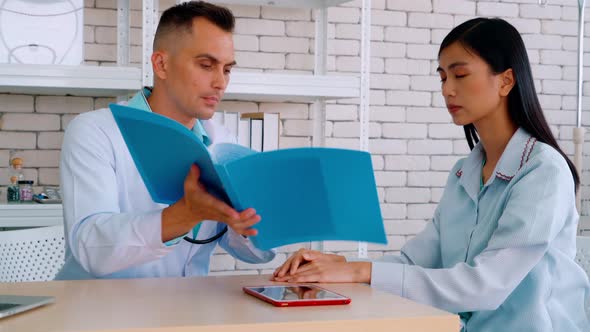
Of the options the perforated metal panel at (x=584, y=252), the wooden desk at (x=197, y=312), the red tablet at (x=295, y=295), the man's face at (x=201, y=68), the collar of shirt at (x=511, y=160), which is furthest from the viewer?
the perforated metal panel at (x=584, y=252)

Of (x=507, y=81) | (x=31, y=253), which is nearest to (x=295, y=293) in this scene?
(x=507, y=81)

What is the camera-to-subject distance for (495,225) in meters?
1.67

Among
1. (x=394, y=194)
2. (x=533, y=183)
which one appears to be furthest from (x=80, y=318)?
(x=394, y=194)

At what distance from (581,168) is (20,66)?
8.77ft

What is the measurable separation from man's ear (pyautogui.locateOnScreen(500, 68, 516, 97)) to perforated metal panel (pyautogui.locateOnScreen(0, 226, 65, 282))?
51.2 inches

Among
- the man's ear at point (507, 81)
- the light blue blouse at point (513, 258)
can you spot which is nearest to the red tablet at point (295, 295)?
the light blue blouse at point (513, 258)

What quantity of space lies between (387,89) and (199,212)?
2275 mm

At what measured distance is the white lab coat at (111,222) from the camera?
152 centimetres

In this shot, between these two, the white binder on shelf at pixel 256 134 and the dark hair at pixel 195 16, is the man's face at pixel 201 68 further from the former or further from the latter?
the white binder on shelf at pixel 256 134

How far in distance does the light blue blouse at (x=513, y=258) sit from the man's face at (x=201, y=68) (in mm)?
680

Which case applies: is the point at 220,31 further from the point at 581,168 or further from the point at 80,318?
the point at 581,168

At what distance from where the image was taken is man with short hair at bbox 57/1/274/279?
1498 millimetres

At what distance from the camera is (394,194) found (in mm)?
3559

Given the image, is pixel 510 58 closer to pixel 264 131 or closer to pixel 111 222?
pixel 111 222
